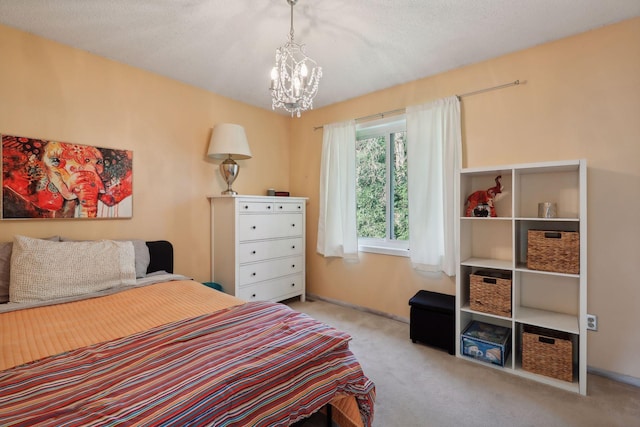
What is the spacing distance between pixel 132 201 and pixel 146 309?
130cm

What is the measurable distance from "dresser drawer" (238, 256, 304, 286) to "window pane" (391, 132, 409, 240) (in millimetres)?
1209

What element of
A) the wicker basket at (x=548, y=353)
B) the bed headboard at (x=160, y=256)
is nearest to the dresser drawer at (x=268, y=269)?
the bed headboard at (x=160, y=256)

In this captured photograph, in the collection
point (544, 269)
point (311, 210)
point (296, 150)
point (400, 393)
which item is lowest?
point (400, 393)

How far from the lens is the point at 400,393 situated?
1913mm

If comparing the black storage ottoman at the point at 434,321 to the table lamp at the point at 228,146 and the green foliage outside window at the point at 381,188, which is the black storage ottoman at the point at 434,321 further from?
the table lamp at the point at 228,146

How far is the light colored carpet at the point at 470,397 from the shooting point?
5.46ft

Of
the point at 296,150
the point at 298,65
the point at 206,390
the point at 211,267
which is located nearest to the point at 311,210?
the point at 296,150

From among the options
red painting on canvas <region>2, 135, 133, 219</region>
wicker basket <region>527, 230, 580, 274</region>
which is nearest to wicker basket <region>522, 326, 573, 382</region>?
wicker basket <region>527, 230, 580, 274</region>

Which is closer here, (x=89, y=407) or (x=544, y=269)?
(x=89, y=407)

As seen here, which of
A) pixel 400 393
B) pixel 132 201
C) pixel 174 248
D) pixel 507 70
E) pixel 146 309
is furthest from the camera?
pixel 174 248

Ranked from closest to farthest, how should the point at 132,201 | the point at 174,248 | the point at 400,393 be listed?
the point at 400,393, the point at 132,201, the point at 174,248

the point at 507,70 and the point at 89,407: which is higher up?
the point at 507,70

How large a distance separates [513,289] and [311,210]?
92.9 inches

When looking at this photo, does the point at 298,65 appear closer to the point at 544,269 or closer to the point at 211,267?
the point at 544,269
